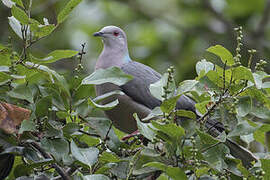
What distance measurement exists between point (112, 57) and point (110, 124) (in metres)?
2.45

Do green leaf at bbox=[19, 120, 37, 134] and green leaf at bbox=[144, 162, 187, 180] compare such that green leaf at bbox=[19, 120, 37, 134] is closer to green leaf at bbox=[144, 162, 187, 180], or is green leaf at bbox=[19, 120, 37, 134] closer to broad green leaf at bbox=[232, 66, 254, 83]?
green leaf at bbox=[144, 162, 187, 180]

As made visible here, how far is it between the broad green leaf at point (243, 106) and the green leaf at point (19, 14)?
1.03m

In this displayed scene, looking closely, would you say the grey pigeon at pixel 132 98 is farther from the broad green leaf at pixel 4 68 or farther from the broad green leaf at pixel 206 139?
the broad green leaf at pixel 4 68

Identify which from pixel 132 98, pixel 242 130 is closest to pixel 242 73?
pixel 242 130

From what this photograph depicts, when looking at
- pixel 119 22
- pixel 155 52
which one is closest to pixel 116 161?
pixel 155 52

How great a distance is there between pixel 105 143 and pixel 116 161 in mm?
192

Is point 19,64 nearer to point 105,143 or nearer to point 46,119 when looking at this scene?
point 46,119

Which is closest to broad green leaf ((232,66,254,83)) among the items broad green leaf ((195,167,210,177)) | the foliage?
the foliage

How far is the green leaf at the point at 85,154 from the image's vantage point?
7.64 ft

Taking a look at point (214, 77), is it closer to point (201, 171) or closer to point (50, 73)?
point (201, 171)

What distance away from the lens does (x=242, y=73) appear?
2432 millimetres

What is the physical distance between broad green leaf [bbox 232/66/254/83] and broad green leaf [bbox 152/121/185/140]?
1.29 ft

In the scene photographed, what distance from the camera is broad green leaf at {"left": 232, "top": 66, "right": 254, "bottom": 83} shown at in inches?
94.7

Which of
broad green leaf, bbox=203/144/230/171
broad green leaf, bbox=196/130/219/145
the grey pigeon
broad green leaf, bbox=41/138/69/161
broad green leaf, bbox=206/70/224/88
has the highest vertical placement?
broad green leaf, bbox=206/70/224/88
